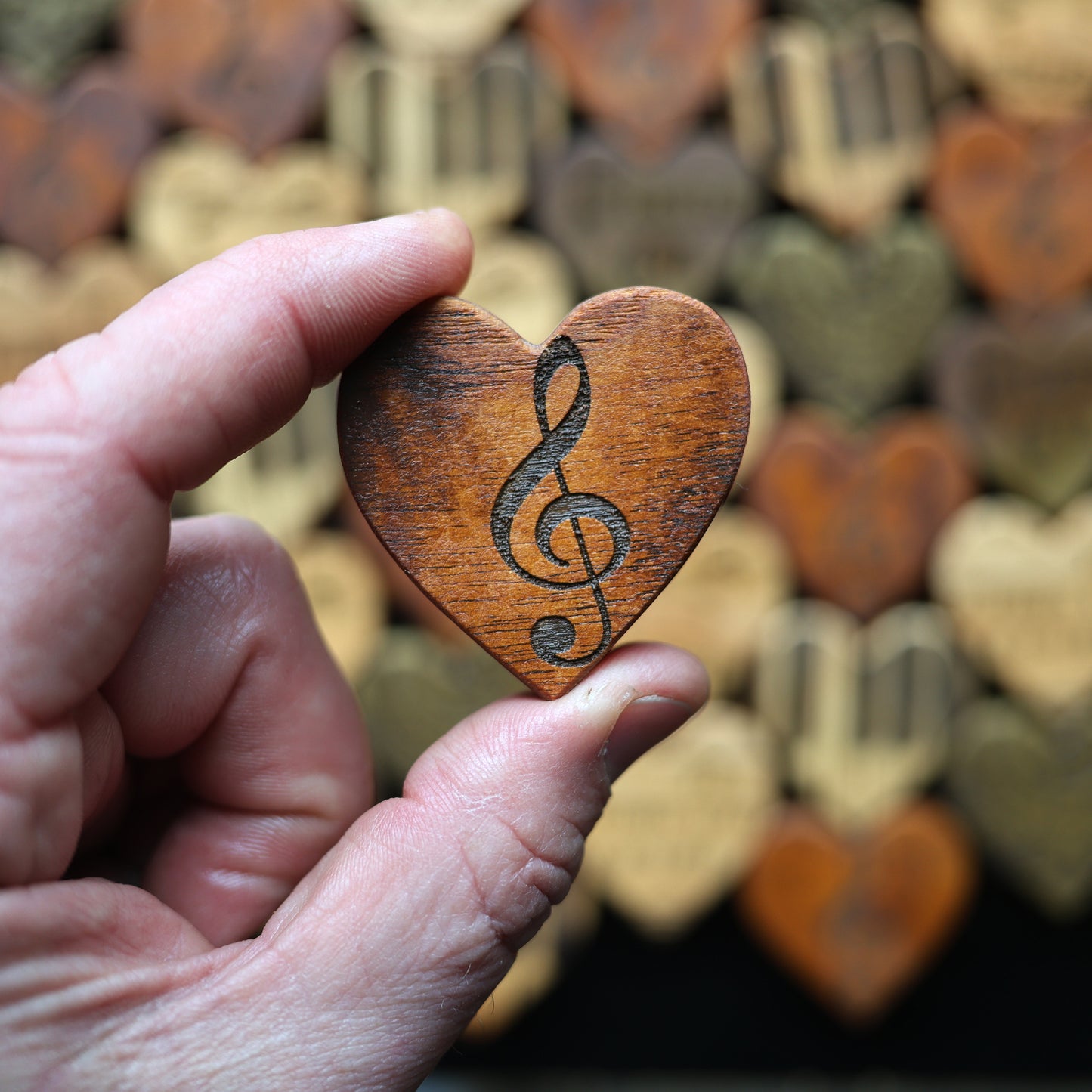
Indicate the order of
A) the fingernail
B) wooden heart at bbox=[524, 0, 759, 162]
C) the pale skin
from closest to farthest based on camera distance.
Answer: the pale skin < the fingernail < wooden heart at bbox=[524, 0, 759, 162]

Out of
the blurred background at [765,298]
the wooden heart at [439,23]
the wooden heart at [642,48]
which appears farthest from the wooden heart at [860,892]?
the wooden heart at [439,23]

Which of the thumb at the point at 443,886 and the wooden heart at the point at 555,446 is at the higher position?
the wooden heart at the point at 555,446

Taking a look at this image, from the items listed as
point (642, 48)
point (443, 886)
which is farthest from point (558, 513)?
point (642, 48)

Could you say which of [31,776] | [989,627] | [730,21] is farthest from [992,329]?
[31,776]

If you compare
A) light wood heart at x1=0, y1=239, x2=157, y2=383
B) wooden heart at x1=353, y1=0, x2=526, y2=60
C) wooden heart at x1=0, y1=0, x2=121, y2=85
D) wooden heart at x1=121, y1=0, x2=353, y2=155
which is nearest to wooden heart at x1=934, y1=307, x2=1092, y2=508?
wooden heart at x1=353, y1=0, x2=526, y2=60

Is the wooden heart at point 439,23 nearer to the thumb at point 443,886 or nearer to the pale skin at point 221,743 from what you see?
the pale skin at point 221,743

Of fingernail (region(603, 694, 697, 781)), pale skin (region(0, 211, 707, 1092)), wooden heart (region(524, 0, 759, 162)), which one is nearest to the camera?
pale skin (region(0, 211, 707, 1092))

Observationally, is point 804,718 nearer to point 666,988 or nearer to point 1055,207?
point 666,988

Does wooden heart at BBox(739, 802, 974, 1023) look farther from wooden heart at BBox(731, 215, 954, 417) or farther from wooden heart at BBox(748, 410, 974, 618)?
wooden heart at BBox(731, 215, 954, 417)
